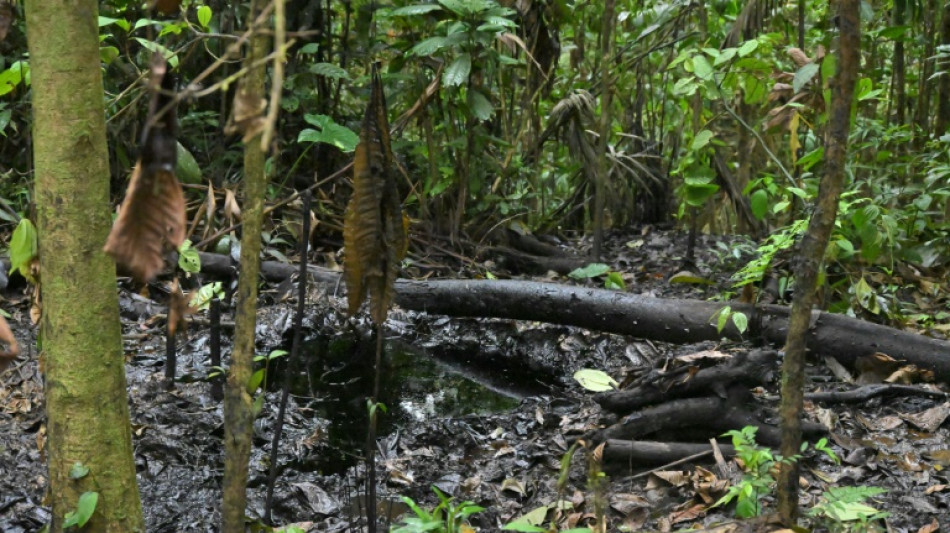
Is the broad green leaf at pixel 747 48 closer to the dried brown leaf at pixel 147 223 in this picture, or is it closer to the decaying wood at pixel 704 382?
the decaying wood at pixel 704 382

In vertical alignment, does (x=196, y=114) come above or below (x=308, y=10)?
below

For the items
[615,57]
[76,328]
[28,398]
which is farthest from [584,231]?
[76,328]

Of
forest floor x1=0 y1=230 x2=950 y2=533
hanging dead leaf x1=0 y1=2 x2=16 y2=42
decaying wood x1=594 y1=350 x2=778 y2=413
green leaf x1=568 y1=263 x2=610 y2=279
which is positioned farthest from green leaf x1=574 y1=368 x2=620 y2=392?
green leaf x1=568 y1=263 x2=610 y2=279

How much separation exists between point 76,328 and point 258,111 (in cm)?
94

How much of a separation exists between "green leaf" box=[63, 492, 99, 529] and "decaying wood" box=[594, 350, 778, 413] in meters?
1.99

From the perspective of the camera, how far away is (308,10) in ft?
20.5

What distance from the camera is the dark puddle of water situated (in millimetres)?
3656

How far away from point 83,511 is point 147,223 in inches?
36.7

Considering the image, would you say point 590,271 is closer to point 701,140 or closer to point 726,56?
point 701,140

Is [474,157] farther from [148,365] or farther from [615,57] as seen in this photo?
[148,365]

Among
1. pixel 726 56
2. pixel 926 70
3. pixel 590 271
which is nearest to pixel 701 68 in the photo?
pixel 726 56

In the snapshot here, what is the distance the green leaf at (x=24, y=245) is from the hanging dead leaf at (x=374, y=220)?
80 centimetres

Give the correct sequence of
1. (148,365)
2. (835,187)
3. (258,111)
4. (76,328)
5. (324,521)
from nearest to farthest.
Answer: (258,111) → (76,328) → (835,187) → (324,521) → (148,365)

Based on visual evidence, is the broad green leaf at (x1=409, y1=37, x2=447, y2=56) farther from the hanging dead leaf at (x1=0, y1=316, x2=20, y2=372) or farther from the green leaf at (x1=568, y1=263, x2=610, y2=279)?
the hanging dead leaf at (x1=0, y1=316, x2=20, y2=372)
